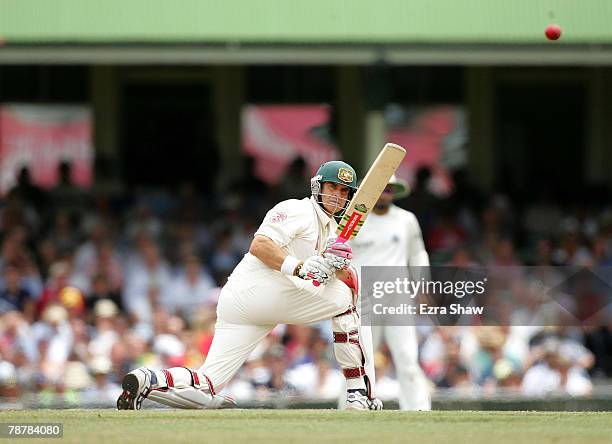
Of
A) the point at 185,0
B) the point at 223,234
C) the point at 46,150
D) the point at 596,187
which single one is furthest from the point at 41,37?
the point at 596,187

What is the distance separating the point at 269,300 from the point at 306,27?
584cm

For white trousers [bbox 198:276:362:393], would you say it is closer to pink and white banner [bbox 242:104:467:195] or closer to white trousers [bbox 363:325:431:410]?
white trousers [bbox 363:325:431:410]

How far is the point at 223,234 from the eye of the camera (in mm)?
14797

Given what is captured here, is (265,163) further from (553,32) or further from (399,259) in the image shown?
(399,259)

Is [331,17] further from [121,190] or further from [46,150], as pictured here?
[46,150]

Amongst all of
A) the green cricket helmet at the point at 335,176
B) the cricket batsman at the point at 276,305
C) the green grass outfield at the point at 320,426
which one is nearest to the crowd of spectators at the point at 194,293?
the cricket batsman at the point at 276,305

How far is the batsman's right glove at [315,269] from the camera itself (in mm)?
8094

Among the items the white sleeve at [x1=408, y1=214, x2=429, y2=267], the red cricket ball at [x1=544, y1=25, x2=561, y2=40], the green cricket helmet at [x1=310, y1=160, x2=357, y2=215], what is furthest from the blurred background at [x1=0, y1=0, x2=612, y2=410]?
the green cricket helmet at [x1=310, y1=160, x2=357, y2=215]

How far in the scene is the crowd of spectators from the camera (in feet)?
39.8

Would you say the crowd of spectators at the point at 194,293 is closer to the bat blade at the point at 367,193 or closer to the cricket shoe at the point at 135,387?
the cricket shoe at the point at 135,387

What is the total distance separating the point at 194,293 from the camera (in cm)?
1385

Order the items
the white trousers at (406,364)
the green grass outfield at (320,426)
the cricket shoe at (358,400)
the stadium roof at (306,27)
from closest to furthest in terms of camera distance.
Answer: the green grass outfield at (320,426)
the cricket shoe at (358,400)
the white trousers at (406,364)
the stadium roof at (306,27)

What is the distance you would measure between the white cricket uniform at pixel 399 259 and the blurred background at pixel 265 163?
26.9 inches

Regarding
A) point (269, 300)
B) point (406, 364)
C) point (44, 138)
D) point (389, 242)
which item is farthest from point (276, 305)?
point (44, 138)
